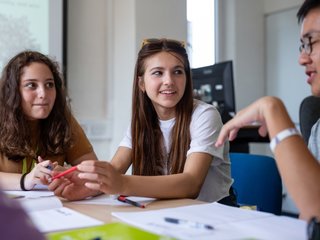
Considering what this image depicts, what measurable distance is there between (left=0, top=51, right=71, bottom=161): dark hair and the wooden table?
0.59m

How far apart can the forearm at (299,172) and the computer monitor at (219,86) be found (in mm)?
2165

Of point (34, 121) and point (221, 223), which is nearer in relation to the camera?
point (221, 223)

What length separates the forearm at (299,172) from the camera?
760 mm

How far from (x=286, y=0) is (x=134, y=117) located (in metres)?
3.22

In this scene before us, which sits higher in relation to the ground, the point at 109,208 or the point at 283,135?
the point at 283,135

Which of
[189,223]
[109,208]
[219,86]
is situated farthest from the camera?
[219,86]

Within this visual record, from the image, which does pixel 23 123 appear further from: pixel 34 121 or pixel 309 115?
pixel 309 115

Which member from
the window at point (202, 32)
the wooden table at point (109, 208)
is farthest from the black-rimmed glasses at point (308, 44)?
the window at point (202, 32)

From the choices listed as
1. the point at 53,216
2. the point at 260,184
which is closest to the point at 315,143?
the point at 260,184

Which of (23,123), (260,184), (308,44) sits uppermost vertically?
(308,44)

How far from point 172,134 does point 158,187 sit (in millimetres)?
394

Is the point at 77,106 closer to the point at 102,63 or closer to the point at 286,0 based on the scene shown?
the point at 102,63

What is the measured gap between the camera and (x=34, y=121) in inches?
66.4

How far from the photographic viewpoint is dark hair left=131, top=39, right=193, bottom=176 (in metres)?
1.40
